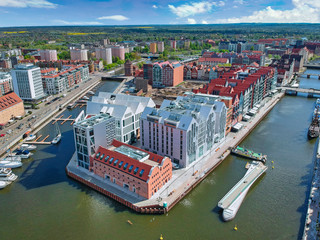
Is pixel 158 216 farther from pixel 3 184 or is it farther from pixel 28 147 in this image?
pixel 28 147

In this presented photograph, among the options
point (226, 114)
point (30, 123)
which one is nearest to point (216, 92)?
point (226, 114)

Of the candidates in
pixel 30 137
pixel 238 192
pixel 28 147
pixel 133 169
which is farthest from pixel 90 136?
pixel 238 192

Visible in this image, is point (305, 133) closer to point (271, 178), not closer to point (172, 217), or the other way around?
point (271, 178)

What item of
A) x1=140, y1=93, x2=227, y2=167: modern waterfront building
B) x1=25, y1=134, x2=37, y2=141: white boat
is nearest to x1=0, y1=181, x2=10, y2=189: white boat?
x1=25, y1=134, x2=37, y2=141: white boat

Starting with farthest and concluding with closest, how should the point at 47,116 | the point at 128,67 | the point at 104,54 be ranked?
1. the point at 104,54
2. the point at 128,67
3. the point at 47,116

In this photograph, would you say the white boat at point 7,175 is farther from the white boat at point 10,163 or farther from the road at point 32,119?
the road at point 32,119

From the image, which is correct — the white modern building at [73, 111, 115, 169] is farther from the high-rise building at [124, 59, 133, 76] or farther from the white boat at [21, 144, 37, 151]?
the high-rise building at [124, 59, 133, 76]

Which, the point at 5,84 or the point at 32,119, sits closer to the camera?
the point at 32,119
